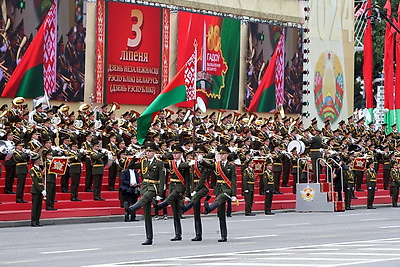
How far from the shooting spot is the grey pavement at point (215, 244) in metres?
17.0

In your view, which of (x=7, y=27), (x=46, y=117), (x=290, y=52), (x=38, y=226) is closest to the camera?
(x=38, y=226)

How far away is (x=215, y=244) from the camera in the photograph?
68.3ft

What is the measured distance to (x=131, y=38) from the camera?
133ft

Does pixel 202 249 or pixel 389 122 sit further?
pixel 389 122

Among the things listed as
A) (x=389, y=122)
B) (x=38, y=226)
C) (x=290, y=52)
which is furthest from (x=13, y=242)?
(x=389, y=122)

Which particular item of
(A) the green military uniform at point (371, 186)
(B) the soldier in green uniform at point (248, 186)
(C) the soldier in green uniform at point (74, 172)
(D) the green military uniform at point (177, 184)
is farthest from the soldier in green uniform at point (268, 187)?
(D) the green military uniform at point (177, 184)

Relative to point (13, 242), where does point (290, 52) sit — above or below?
above

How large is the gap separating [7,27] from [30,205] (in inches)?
338

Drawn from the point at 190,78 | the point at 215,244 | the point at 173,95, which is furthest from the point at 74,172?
the point at 215,244

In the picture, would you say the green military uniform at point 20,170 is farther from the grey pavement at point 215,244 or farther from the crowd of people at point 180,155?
the grey pavement at point 215,244

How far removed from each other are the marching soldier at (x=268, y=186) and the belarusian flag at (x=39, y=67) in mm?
8053

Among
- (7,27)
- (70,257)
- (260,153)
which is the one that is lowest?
(70,257)

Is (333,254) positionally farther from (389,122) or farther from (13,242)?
(389,122)

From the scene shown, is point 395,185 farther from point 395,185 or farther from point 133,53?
point 133,53
